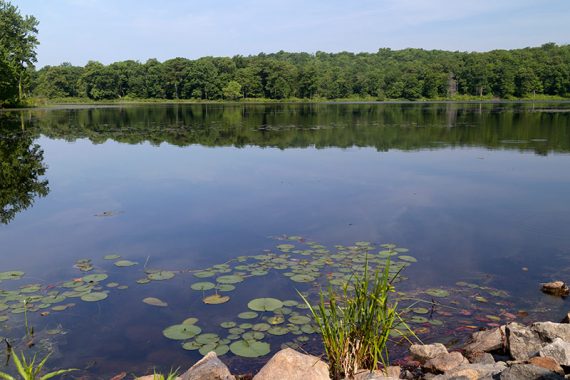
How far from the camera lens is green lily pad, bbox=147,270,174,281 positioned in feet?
22.7

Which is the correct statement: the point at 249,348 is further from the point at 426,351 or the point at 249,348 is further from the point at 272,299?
the point at 426,351

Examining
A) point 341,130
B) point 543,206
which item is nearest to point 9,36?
point 341,130

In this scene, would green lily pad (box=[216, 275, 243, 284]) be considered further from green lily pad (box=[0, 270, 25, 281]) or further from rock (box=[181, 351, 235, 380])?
green lily pad (box=[0, 270, 25, 281])

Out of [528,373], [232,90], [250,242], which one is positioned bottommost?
[250,242]

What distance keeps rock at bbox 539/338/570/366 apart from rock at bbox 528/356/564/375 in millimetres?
83

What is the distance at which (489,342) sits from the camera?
4.96 metres

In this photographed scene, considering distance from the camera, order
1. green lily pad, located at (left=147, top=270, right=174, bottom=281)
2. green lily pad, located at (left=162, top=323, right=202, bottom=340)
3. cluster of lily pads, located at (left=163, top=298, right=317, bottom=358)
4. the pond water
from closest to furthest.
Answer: cluster of lily pads, located at (left=163, top=298, right=317, bottom=358)
green lily pad, located at (left=162, top=323, right=202, bottom=340)
the pond water
green lily pad, located at (left=147, top=270, right=174, bottom=281)

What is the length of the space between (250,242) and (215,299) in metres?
2.40

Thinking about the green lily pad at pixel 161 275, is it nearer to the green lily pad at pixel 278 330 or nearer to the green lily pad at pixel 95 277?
the green lily pad at pixel 95 277

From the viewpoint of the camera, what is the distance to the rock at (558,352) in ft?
13.5

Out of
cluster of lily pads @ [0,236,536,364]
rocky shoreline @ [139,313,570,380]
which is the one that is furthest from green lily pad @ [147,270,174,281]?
rocky shoreline @ [139,313,570,380]

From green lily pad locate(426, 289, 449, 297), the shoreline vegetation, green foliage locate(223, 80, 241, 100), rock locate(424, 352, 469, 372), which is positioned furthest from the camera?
green foliage locate(223, 80, 241, 100)

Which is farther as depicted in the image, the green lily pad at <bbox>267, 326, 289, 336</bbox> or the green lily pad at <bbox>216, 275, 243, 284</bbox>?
the green lily pad at <bbox>216, 275, 243, 284</bbox>

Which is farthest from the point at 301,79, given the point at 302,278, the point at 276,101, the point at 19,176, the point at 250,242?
the point at 302,278
